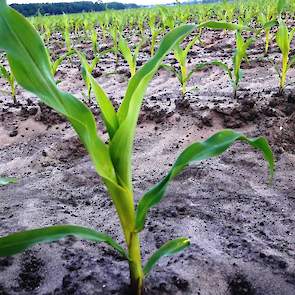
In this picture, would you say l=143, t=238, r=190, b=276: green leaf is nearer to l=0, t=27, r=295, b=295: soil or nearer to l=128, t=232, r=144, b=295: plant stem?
l=128, t=232, r=144, b=295: plant stem

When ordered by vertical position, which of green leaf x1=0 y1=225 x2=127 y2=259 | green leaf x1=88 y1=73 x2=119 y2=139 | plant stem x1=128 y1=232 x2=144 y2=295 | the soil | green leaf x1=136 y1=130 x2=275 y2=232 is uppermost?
green leaf x1=88 y1=73 x2=119 y2=139

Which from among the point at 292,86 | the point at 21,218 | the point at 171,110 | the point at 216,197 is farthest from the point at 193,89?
the point at 21,218

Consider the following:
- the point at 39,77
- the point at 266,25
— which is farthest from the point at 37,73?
the point at 266,25

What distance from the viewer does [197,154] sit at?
1.04m

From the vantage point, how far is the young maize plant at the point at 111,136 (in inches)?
36.2

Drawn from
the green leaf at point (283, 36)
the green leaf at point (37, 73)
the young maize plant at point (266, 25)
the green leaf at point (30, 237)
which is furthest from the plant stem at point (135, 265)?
the green leaf at point (283, 36)

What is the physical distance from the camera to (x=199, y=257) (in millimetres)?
1364

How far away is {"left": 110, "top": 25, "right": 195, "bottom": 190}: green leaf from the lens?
1000 mm

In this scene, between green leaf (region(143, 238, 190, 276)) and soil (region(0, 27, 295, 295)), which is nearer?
green leaf (region(143, 238, 190, 276))

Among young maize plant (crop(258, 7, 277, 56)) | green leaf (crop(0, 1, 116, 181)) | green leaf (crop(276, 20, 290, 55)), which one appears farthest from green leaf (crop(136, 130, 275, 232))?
green leaf (crop(276, 20, 290, 55))

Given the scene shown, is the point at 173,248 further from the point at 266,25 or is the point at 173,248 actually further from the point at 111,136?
the point at 266,25

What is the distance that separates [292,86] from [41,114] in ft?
6.75

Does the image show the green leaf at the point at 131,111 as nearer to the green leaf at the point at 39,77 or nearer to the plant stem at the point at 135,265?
the green leaf at the point at 39,77

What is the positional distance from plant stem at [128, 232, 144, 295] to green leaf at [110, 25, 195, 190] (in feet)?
0.50
